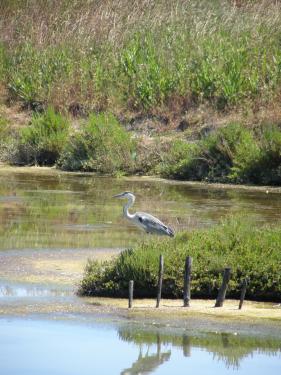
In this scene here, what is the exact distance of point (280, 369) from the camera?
36.1 feet

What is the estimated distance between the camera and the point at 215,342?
11.9 metres

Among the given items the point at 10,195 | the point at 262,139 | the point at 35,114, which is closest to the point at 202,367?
the point at 10,195

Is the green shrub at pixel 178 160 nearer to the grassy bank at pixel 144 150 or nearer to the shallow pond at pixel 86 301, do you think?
the grassy bank at pixel 144 150

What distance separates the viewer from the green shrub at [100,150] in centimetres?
2594

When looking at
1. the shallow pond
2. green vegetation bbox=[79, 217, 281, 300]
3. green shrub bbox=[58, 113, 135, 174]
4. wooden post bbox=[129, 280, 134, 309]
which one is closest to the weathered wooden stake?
the shallow pond

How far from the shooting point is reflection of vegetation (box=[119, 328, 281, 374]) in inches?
457

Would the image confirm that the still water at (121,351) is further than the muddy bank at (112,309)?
No

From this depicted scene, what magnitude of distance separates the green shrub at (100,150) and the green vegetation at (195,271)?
12062 mm

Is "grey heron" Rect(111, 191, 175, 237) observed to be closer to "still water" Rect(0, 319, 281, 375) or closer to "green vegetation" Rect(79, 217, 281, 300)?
"green vegetation" Rect(79, 217, 281, 300)

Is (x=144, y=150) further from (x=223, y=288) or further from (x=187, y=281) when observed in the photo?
(x=223, y=288)

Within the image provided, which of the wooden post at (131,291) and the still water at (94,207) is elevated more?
the still water at (94,207)

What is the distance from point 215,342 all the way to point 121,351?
981 millimetres

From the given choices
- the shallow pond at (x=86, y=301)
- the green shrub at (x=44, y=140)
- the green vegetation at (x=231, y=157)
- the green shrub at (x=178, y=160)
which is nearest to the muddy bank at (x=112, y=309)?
the shallow pond at (x=86, y=301)

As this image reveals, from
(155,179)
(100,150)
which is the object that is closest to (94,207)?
(155,179)
